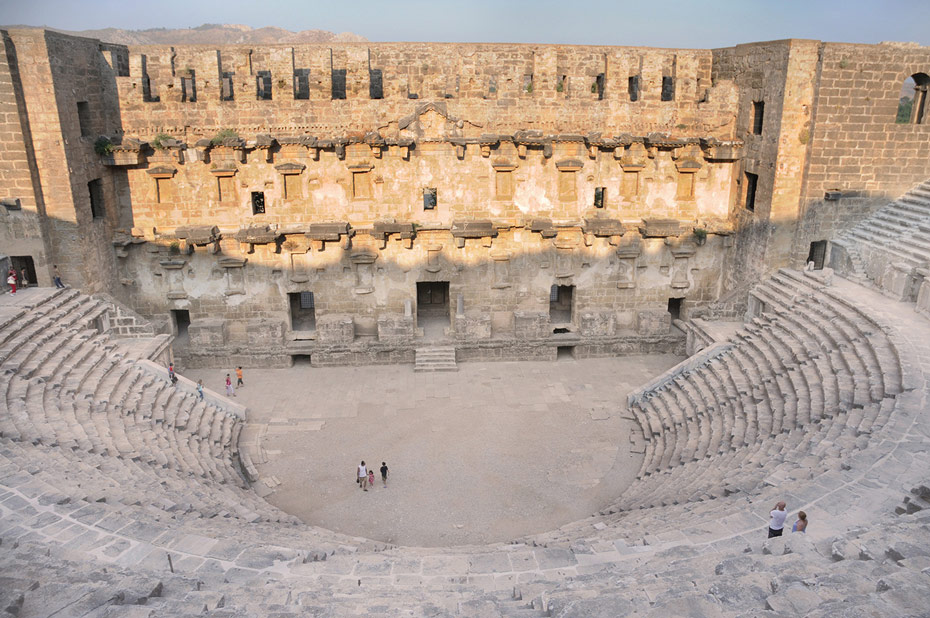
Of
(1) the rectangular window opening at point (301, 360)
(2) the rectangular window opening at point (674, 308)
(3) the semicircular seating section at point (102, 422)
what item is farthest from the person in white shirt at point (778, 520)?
(1) the rectangular window opening at point (301, 360)

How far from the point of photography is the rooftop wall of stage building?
15.9 m

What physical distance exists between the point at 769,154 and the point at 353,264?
10.8 metres

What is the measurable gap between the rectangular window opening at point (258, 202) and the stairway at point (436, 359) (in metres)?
5.49

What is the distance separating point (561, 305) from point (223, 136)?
421 inches

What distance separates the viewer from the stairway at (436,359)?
1778 cm

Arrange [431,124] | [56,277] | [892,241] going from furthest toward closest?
[431,124]
[56,277]
[892,241]

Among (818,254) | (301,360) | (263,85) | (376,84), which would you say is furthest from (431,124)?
(818,254)

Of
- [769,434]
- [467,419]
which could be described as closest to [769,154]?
[769,434]

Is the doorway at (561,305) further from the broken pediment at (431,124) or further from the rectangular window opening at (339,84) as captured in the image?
the rectangular window opening at (339,84)

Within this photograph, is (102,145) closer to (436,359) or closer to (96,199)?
(96,199)

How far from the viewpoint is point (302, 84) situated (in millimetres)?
17859

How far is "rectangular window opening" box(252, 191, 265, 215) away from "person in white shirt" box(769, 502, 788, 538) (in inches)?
553

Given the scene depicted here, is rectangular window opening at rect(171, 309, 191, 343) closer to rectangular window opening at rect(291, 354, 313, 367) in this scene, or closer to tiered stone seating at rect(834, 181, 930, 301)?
rectangular window opening at rect(291, 354, 313, 367)

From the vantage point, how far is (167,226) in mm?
17500
